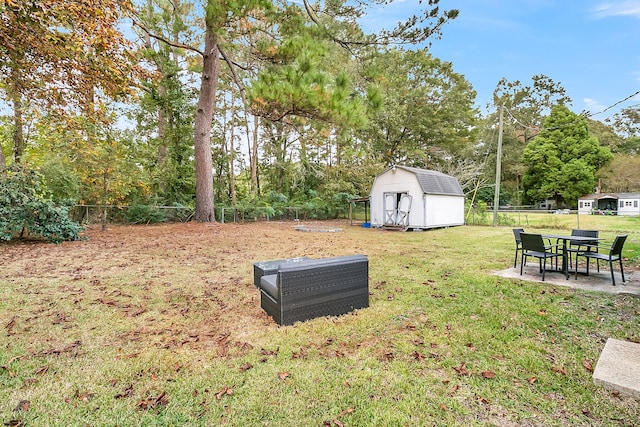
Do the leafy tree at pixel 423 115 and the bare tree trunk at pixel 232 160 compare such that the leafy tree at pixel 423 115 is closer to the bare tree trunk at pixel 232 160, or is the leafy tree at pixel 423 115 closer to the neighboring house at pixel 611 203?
the bare tree trunk at pixel 232 160

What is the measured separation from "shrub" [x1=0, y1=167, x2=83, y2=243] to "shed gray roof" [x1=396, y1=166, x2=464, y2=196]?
40.5 ft

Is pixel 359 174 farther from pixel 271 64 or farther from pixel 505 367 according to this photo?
pixel 505 367

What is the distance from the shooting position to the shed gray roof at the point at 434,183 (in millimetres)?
13664

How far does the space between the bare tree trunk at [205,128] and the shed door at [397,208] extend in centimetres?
807

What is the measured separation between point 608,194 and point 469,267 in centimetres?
3190

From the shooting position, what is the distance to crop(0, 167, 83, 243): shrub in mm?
6730

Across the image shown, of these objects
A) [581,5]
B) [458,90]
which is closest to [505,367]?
[581,5]

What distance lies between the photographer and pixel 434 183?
1444cm

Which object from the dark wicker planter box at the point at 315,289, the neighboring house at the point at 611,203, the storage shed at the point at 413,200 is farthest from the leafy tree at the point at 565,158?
the dark wicker planter box at the point at 315,289

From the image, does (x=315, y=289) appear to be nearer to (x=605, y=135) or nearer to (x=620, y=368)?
(x=620, y=368)

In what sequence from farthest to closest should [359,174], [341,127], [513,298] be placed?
[359,174] → [341,127] → [513,298]

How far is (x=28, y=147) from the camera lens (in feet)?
39.4

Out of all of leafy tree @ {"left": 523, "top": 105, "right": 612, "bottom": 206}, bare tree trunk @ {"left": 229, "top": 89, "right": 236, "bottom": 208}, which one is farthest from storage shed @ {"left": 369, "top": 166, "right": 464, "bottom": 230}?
leafy tree @ {"left": 523, "top": 105, "right": 612, "bottom": 206}

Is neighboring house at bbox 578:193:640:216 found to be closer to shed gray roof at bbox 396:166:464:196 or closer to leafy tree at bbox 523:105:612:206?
leafy tree at bbox 523:105:612:206
